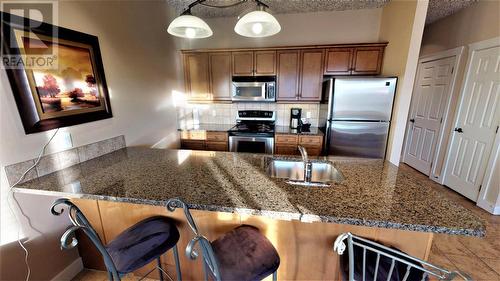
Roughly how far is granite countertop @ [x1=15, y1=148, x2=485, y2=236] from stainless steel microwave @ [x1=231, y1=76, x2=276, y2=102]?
1720 millimetres

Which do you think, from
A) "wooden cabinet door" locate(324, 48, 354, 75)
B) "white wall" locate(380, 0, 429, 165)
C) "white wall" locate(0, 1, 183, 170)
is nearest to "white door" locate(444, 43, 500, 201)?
"white wall" locate(380, 0, 429, 165)

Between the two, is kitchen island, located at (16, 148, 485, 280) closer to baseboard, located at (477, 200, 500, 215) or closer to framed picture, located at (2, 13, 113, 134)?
framed picture, located at (2, 13, 113, 134)

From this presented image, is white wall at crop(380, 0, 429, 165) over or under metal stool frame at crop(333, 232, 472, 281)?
over

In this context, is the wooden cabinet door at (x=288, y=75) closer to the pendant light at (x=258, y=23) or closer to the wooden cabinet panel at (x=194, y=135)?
the wooden cabinet panel at (x=194, y=135)

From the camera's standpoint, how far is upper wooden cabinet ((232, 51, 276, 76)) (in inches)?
128

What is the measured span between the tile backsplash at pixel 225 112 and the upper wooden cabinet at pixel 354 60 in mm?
675

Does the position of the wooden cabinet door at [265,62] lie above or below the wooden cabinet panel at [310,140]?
above

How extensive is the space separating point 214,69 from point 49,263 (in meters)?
2.95

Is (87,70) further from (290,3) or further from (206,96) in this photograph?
(290,3)

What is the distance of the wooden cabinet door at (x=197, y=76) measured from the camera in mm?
3417

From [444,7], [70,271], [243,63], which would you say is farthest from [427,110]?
[70,271]

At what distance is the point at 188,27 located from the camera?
1530 millimetres

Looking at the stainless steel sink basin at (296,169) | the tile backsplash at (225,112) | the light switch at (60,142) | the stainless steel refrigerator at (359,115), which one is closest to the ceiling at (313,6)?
the stainless steel refrigerator at (359,115)

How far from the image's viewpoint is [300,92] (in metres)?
3.27
